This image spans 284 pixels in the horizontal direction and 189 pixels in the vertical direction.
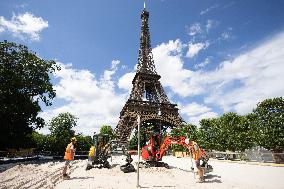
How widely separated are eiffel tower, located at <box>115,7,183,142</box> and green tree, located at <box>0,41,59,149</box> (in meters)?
17.4

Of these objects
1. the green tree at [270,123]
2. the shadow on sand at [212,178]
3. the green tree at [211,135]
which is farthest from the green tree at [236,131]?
the shadow on sand at [212,178]

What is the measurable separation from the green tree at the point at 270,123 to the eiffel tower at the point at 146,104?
1628 centimetres

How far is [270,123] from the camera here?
34406 millimetres

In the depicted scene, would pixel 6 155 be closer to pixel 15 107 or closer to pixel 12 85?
pixel 15 107

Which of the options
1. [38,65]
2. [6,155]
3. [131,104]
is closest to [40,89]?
[38,65]

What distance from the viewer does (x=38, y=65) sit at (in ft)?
109

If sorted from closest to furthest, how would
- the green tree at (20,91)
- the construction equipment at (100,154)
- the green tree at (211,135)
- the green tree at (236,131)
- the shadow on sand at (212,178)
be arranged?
the shadow on sand at (212,178) < the construction equipment at (100,154) < the green tree at (20,91) < the green tree at (236,131) < the green tree at (211,135)

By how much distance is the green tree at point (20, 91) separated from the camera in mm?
28969

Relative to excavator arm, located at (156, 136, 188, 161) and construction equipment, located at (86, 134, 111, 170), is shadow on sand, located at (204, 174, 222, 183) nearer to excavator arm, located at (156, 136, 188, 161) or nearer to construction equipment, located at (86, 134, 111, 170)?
excavator arm, located at (156, 136, 188, 161)

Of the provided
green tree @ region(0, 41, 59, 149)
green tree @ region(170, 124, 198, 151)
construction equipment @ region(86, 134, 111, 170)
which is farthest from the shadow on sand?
green tree @ region(170, 124, 198, 151)

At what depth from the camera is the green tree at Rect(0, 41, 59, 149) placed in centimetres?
2897

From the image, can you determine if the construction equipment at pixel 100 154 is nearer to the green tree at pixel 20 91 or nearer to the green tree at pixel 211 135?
the green tree at pixel 20 91

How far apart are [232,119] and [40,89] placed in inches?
1242

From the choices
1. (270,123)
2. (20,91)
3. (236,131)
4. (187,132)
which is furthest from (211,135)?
(20,91)
